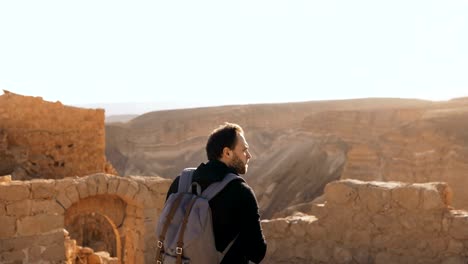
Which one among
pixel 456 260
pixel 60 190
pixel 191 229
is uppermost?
pixel 191 229

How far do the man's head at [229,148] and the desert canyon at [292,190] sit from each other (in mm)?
3008

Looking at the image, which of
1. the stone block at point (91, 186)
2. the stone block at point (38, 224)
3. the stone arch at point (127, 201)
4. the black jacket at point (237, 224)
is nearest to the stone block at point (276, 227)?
the stone arch at point (127, 201)

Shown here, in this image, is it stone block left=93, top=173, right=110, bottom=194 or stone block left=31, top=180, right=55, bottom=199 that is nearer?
stone block left=31, top=180, right=55, bottom=199

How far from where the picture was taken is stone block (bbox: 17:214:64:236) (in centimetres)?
693

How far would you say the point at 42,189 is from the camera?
713 cm

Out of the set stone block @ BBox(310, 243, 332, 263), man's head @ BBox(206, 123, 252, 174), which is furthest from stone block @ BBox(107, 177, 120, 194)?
man's head @ BBox(206, 123, 252, 174)

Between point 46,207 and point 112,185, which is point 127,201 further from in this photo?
point 46,207

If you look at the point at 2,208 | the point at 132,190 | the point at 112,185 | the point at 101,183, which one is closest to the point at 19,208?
the point at 2,208

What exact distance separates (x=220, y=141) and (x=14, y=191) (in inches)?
199

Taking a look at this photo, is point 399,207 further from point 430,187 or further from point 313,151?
point 313,151

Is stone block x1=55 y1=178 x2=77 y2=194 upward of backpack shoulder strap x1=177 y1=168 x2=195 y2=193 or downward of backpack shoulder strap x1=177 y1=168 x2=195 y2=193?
downward

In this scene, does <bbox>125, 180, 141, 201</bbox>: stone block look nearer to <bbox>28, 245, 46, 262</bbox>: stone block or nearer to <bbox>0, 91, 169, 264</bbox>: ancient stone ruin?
<bbox>0, 91, 169, 264</bbox>: ancient stone ruin

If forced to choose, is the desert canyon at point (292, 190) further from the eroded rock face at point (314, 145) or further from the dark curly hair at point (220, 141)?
the dark curly hair at point (220, 141)

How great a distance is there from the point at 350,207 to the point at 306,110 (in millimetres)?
35625
